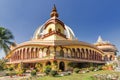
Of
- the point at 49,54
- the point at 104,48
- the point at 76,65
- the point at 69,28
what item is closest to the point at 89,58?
the point at 76,65

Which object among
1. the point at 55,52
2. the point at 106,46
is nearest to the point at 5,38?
the point at 55,52

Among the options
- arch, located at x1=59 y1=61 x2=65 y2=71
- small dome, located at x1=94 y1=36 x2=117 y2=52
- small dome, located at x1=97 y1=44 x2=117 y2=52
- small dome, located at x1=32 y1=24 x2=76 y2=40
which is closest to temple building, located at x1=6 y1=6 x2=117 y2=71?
arch, located at x1=59 y1=61 x2=65 y2=71

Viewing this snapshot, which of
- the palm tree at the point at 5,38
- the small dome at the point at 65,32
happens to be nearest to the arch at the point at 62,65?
the palm tree at the point at 5,38

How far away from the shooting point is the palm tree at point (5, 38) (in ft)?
102

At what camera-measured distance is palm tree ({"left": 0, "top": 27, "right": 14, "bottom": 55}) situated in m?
31.2

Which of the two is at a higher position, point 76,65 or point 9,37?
point 9,37

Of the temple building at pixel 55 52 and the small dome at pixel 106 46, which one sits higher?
the small dome at pixel 106 46

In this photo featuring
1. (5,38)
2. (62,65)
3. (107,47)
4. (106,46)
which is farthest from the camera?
(106,46)

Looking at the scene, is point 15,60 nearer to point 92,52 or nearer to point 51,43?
point 51,43

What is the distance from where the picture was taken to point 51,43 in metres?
39.7

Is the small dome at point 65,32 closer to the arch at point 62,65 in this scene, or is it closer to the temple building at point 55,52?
the temple building at point 55,52

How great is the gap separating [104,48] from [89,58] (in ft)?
44.8

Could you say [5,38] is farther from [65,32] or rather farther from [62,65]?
[65,32]

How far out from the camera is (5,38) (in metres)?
31.8
